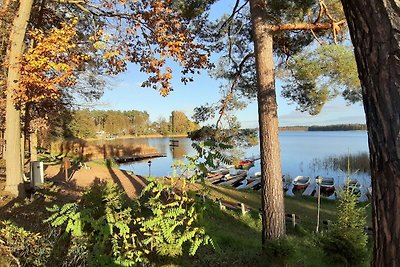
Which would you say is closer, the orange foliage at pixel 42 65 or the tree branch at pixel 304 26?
the tree branch at pixel 304 26

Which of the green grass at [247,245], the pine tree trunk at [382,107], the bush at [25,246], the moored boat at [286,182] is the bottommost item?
→ the moored boat at [286,182]

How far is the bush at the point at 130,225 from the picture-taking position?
4.20m

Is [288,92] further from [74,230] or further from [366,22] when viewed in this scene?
[366,22]

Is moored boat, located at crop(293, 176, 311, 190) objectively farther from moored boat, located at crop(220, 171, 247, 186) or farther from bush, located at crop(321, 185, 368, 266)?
bush, located at crop(321, 185, 368, 266)

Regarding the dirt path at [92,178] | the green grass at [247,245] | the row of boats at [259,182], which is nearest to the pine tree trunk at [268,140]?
the green grass at [247,245]

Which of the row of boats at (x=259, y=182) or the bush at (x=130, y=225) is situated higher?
the bush at (x=130, y=225)

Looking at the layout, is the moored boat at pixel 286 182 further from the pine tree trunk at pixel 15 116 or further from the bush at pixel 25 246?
the bush at pixel 25 246

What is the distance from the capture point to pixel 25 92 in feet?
25.7

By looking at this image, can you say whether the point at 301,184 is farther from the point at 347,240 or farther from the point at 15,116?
the point at 15,116

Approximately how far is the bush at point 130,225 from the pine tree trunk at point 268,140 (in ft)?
7.23

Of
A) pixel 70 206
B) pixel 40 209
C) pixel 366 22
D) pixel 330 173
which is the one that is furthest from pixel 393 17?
pixel 330 173

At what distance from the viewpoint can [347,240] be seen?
651cm

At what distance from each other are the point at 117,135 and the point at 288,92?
265ft

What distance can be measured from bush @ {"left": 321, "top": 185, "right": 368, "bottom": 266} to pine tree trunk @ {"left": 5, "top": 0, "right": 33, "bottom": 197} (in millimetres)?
7007
